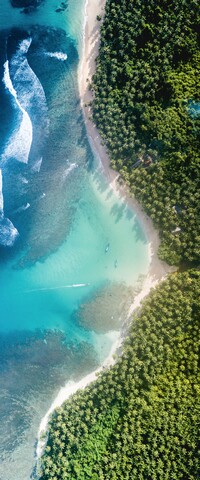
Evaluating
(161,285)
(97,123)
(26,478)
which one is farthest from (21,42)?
(26,478)

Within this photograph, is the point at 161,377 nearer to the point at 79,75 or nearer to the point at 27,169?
the point at 27,169

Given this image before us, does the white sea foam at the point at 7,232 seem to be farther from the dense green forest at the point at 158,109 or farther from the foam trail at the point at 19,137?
the dense green forest at the point at 158,109

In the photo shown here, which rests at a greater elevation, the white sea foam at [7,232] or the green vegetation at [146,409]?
the white sea foam at [7,232]

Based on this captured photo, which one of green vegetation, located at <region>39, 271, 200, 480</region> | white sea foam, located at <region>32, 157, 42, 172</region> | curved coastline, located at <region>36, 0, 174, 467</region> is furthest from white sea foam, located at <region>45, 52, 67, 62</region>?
green vegetation, located at <region>39, 271, 200, 480</region>

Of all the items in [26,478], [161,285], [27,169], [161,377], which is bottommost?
[26,478]

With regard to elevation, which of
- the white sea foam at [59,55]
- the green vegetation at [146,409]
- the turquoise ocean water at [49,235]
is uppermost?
the white sea foam at [59,55]

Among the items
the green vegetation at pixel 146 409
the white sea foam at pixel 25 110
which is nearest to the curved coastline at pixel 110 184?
the green vegetation at pixel 146 409

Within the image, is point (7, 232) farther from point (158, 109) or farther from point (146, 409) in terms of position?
point (146, 409)
